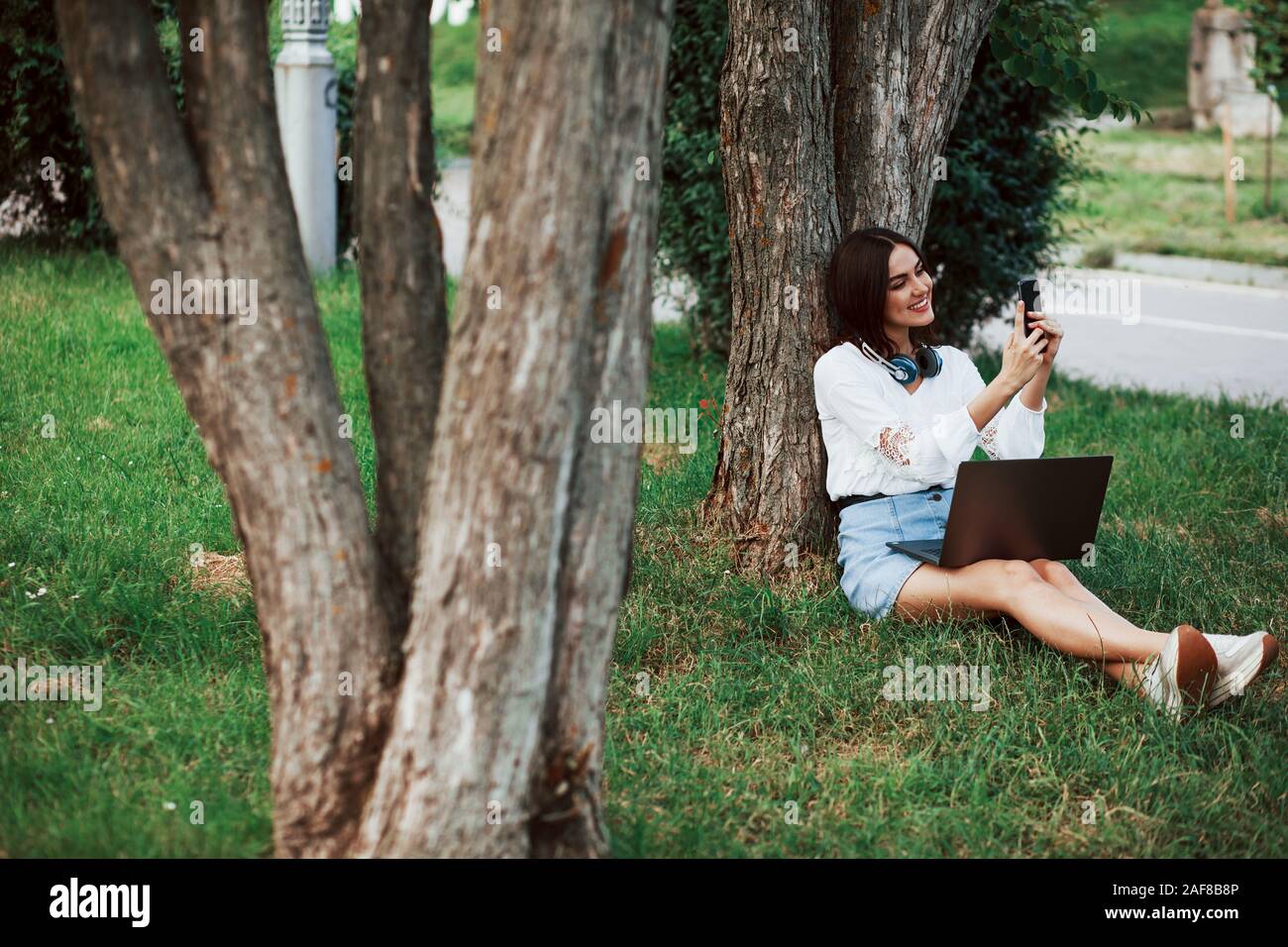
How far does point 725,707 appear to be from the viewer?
13.0ft

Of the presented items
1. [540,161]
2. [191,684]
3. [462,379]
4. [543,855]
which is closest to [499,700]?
[543,855]

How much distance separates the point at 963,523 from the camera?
4.07 meters

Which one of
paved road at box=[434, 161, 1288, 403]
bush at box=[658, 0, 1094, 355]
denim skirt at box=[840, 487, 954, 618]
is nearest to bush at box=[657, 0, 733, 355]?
bush at box=[658, 0, 1094, 355]

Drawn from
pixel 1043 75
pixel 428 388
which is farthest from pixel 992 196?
pixel 428 388

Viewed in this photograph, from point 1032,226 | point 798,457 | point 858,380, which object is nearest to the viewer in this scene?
point 858,380

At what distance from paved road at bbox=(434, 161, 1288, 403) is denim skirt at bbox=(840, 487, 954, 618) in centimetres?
421

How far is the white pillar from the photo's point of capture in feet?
32.8

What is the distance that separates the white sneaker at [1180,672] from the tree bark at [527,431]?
5.82ft

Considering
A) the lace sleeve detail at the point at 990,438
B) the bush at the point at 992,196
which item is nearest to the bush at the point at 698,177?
the bush at the point at 992,196

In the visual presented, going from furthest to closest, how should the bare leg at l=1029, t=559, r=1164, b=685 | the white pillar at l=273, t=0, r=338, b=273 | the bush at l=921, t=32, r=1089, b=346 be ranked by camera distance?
the white pillar at l=273, t=0, r=338, b=273 < the bush at l=921, t=32, r=1089, b=346 < the bare leg at l=1029, t=559, r=1164, b=685

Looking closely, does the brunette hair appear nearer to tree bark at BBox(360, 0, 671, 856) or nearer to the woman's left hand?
the woman's left hand

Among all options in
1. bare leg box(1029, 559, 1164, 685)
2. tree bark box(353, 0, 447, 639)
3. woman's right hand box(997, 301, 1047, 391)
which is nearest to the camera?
tree bark box(353, 0, 447, 639)
